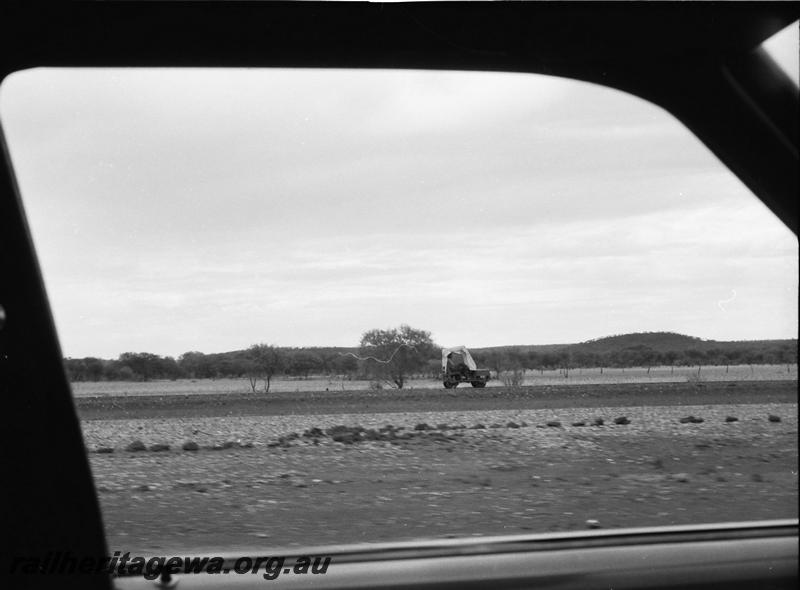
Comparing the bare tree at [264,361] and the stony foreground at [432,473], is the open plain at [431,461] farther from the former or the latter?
the bare tree at [264,361]

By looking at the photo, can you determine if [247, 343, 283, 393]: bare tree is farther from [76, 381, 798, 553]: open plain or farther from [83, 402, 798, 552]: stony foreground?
[83, 402, 798, 552]: stony foreground

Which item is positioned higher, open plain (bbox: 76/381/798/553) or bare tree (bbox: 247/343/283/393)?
bare tree (bbox: 247/343/283/393)

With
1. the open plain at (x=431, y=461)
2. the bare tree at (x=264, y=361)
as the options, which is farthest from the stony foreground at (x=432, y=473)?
the bare tree at (x=264, y=361)

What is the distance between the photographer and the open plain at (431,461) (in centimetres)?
218

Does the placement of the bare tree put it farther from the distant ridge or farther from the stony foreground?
the distant ridge

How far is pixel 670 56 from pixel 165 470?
1.94 meters

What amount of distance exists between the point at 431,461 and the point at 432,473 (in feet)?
0.19

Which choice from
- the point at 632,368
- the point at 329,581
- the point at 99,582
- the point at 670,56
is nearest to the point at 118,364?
the point at 99,582

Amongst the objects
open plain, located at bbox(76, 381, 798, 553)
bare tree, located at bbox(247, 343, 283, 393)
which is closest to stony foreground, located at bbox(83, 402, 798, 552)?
open plain, located at bbox(76, 381, 798, 553)

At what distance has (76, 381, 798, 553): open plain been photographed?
218 cm

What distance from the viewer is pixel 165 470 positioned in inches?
91.3

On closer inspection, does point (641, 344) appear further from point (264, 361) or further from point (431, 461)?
point (264, 361)

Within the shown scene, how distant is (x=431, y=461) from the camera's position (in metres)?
2.42

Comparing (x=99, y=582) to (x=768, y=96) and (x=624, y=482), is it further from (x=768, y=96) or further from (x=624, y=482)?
(x=768, y=96)
